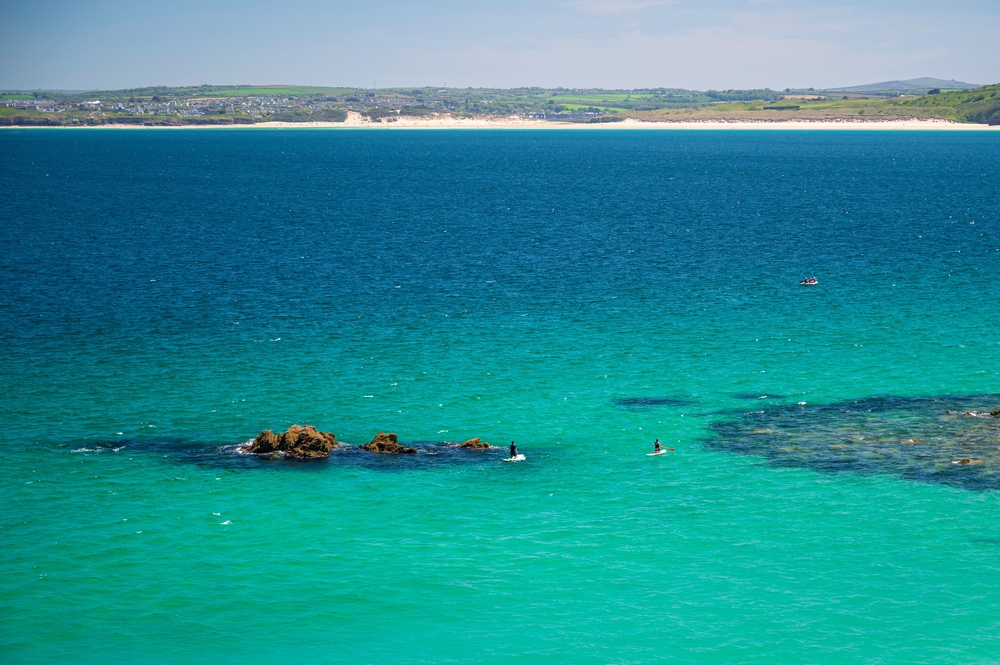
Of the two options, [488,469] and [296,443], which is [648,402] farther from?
[296,443]

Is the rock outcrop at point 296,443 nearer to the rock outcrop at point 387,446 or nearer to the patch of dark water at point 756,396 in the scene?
the rock outcrop at point 387,446

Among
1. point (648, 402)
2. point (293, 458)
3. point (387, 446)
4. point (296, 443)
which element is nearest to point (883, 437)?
→ point (648, 402)

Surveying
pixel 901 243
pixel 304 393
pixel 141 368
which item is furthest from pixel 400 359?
pixel 901 243

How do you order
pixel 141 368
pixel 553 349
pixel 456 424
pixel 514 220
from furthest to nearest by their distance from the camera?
1. pixel 514 220
2. pixel 553 349
3. pixel 141 368
4. pixel 456 424

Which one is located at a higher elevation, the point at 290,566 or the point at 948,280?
the point at 948,280

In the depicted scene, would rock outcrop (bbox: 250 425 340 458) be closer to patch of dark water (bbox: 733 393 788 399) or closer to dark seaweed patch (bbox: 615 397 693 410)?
dark seaweed patch (bbox: 615 397 693 410)

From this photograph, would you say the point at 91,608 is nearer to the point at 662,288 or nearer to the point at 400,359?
the point at 400,359
